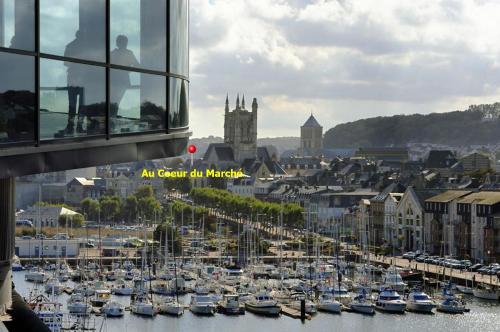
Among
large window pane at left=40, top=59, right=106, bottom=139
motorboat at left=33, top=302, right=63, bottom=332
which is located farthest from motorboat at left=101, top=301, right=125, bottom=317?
large window pane at left=40, top=59, right=106, bottom=139

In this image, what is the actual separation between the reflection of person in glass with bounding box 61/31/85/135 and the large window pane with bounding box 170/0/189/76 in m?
1.00

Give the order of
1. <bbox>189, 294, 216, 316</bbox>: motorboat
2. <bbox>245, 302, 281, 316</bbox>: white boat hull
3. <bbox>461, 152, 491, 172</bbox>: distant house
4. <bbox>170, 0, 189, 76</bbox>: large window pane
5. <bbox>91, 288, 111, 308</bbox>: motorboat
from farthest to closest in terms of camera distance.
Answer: <bbox>461, 152, 491, 172</bbox>: distant house → <bbox>91, 288, 111, 308</bbox>: motorboat → <bbox>189, 294, 216, 316</bbox>: motorboat → <bbox>245, 302, 281, 316</bbox>: white boat hull → <bbox>170, 0, 189, 76</bbox>: large window pane

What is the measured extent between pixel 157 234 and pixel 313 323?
27121 millimetres

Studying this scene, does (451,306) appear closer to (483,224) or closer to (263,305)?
(263,305)

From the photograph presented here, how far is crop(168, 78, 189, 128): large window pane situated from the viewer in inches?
279

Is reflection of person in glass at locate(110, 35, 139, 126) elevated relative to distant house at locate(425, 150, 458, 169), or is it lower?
lower

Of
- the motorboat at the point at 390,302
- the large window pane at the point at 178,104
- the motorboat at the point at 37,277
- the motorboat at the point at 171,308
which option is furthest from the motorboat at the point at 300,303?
the large window pane at the point at 178,104

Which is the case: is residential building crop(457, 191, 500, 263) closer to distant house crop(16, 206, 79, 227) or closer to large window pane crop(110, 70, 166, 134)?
distant house crop(16, 206, 79, 227)

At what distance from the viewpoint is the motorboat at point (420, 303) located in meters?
43.5

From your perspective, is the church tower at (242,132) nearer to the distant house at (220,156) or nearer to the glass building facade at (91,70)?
the distant house at (220,156)

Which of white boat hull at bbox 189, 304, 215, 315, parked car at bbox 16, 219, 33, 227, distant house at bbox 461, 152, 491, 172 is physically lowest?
white boat hull at bbox 189, 304, 215, 315

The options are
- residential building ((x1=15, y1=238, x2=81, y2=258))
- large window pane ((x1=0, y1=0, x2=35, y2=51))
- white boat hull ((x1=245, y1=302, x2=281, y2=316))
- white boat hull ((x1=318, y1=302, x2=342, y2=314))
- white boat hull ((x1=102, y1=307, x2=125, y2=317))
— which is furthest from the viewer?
residential building ((x1=15, y1=238, x2=81, y2=258))

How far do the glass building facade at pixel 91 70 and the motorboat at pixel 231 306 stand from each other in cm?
3618

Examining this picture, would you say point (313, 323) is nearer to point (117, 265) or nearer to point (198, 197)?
point (117, 265)
